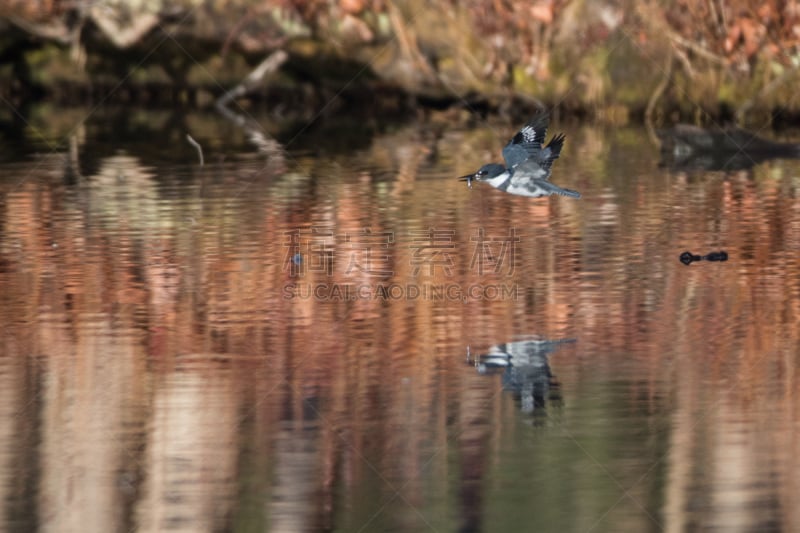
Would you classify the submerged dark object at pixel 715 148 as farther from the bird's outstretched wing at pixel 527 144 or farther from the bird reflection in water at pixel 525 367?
the bird reflection in water at pixel 525 367

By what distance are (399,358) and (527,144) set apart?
3.34 m

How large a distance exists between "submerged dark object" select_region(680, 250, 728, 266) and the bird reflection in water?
6.58ft

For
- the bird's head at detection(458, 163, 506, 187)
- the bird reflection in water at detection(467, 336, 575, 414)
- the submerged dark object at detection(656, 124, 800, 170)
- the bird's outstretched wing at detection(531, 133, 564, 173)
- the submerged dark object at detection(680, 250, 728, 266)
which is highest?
the submerged dark object at detection(656, 124, 800, 170)

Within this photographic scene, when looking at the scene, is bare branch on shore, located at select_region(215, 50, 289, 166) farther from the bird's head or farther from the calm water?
the bird's head

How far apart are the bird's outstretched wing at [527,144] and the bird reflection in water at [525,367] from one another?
2.80 metres

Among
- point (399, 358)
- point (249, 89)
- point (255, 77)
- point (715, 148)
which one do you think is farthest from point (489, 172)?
point (249, 89)

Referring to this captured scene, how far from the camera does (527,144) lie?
10352 millimetres

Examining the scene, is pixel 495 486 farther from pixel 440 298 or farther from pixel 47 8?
pixel 47 8

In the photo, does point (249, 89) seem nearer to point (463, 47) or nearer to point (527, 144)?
point (463, 47)

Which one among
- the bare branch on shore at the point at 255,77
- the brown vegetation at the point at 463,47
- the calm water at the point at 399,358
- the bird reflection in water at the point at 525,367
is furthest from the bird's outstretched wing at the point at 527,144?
the bare branch on shore at the point at 255,77

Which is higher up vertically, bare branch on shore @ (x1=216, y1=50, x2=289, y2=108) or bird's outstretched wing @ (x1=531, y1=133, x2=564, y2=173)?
bare branch on shore @ (x1=216, y1=50, x2=289, y2=108)

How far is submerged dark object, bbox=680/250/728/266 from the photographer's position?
30.9 feet

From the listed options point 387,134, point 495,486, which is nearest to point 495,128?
point 387,134

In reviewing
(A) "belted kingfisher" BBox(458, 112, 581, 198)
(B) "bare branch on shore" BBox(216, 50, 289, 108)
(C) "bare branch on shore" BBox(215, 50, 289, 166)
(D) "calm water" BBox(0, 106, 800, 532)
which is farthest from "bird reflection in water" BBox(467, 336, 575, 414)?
(B) "bare branch on shore" BBox(216, 50, 289, 108)
